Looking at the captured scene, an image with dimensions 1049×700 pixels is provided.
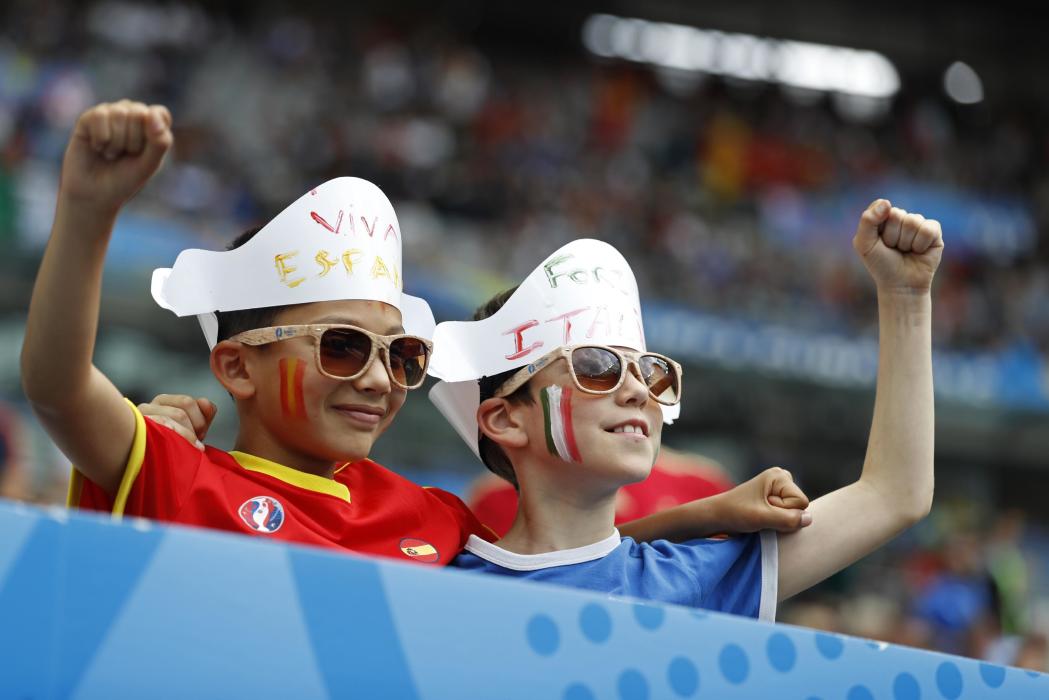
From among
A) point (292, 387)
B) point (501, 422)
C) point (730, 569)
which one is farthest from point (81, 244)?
point (730, 569)

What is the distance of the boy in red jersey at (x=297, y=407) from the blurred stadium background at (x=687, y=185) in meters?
4.86

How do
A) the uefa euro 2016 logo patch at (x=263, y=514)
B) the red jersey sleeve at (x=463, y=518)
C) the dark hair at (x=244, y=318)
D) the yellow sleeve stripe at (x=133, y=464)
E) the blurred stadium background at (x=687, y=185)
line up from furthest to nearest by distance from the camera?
the blurred stadium background at (x=687, y=185), the red jersey sleeve at (x=463, y=518), the dark hair at (x=244, y=318), the uefa euro 2016 logo patch at (x=263, y=514), the yellow sleeve stripe at (x=133, y=464)

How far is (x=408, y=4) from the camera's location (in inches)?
640

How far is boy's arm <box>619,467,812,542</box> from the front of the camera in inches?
86.0

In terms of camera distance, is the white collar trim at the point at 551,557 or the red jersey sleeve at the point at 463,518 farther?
the red jersey sleeve at the point at 463,518

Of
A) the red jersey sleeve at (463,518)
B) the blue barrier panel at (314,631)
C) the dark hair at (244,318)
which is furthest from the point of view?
the red jersey sleeve at (463,518)

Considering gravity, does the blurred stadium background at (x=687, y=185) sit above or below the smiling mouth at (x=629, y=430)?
below

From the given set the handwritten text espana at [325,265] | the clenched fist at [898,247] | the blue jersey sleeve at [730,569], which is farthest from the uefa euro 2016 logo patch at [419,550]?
the clenched fist at [898,247]

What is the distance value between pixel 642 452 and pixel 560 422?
158 mm

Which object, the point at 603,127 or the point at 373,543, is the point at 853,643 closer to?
the point at 373,543

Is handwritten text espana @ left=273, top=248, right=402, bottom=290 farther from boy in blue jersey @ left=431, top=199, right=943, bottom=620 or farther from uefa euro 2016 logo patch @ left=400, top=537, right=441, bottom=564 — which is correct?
uefa euro 2016 logo patch @ left=400, top=537, right=441, bottom=564

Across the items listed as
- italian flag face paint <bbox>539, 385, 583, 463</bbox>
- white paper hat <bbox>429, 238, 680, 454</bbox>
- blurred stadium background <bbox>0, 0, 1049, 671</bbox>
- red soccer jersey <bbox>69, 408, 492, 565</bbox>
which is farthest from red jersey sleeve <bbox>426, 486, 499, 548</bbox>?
blurred stadium background <bbox>0, 0, 1049, 671</bbox>

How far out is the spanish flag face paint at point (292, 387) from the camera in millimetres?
2213

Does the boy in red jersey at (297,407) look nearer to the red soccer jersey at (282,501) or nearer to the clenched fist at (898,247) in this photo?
the red soccer jersey at (282,501)
